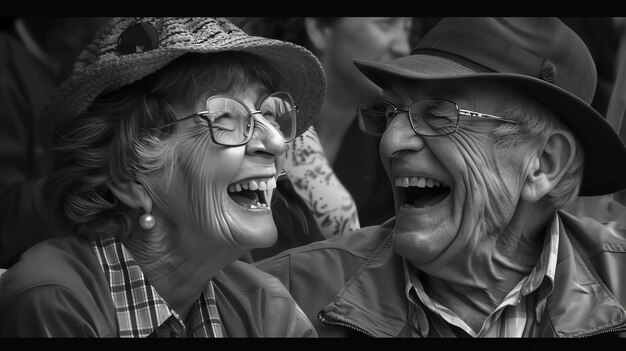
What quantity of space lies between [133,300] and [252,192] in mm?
462

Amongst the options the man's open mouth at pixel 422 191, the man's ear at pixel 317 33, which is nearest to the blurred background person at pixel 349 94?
the man's ear at pixel 317 33

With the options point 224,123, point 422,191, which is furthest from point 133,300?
point 422,191

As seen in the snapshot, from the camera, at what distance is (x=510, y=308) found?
9.31ft

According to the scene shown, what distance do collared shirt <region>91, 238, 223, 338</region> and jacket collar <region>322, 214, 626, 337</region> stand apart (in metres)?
0.43

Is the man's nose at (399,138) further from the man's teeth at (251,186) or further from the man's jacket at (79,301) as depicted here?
the man's jacket at (79,301)

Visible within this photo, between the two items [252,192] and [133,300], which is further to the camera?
[252,192]

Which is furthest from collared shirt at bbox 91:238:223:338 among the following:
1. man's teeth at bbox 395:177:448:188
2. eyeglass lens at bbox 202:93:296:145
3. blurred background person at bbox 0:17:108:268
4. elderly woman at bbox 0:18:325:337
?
man's teeth at bbox 395:177:448:188

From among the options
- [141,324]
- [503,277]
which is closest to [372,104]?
[503,277]

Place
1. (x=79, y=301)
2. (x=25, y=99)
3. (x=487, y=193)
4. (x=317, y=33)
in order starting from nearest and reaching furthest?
1. (x=79, y=301)
2. (x=487, y=193)
3. (x=25, y=99)
4. (x=317, y=33)

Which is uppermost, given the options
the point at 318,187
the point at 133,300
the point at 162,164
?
the point at 162,164

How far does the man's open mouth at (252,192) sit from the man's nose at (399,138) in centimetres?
36

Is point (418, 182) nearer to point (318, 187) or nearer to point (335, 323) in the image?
point (335, 323)

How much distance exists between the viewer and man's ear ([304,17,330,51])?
3.72m

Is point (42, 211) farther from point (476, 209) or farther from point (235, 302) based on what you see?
point (476, 209)
